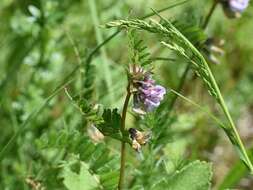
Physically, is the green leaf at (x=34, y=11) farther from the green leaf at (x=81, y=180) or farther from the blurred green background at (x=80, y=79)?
the green leaf at (x=81, y=180)

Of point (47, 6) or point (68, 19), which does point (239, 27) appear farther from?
point (47, 6)

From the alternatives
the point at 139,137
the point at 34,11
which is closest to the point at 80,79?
the point at 34,11

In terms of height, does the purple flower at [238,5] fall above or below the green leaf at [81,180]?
above

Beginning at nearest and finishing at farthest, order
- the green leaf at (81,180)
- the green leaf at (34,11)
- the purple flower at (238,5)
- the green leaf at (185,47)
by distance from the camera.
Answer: the green leaf at (185,47)
the green leaf at (81,180)
the purple flower at (238,5)
the green leaf at (34,11)

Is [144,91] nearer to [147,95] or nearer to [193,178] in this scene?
[147,95]

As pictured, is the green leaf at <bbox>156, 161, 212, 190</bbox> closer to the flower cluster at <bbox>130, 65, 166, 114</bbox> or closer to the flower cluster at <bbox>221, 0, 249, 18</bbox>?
the flower cluster at <bbox>130, 65, 166, 114</bbox>

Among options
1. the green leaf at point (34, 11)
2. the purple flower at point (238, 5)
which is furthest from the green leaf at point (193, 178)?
the green leaf at point (34, 11)
